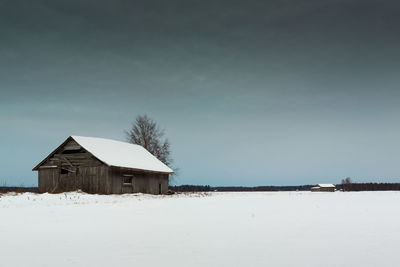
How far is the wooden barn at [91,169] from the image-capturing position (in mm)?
35469

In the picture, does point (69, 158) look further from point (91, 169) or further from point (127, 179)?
point (127, 179)

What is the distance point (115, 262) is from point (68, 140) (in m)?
33.8

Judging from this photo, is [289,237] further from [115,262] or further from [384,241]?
[115,262]

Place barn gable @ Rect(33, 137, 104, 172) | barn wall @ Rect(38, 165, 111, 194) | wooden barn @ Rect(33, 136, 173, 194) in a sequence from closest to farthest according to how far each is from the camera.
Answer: barn wall @ Rect(38, 165, 111, 194)
wooden barn @ Rect(33, 136, 173, 194)
barn gable @ Rect(33, 137, 104, 172)

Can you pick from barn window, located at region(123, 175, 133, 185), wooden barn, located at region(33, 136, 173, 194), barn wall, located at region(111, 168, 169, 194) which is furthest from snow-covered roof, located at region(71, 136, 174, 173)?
barn window, located at region(123, 175, 133, 185)

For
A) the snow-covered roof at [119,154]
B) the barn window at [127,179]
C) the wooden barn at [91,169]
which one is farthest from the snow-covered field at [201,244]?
the barn window at [127,179]

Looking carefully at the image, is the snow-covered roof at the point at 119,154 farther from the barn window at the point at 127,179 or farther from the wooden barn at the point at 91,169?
the barn window at the point at 127,179

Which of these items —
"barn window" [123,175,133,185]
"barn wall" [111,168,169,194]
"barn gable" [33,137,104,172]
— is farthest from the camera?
"barn window" [123,175,133,185]

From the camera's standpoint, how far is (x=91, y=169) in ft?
118

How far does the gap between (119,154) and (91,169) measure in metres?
4.65

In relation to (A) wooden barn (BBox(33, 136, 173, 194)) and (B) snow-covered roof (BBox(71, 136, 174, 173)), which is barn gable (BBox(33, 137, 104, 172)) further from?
(B) snow-covered roof (BBox(71, 136, 174, 173))

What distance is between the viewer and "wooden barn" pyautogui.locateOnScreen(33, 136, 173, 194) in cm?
3547

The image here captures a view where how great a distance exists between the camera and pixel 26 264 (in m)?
6.09

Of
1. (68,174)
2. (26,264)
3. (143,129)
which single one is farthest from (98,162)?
(26,264)
